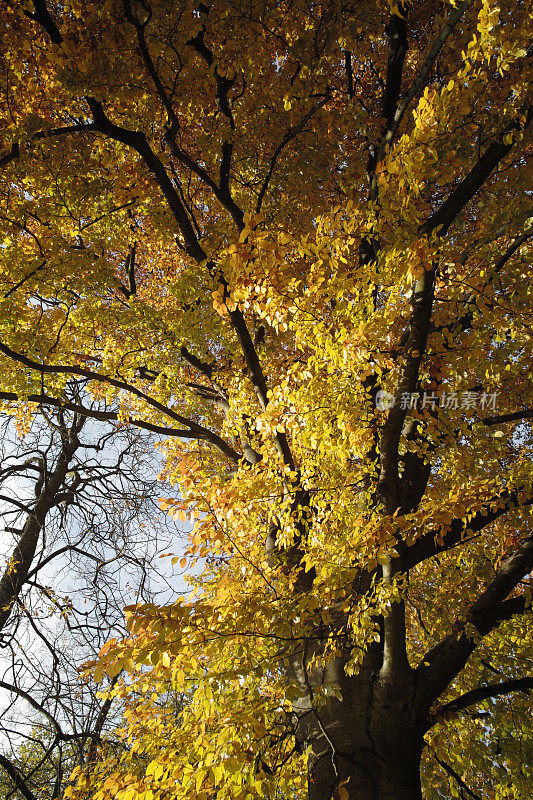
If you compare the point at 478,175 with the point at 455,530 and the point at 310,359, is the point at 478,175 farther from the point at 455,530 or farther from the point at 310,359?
the point at 455,530

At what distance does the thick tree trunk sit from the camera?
2918 mm

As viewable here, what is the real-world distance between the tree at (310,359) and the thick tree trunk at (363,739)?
17mm

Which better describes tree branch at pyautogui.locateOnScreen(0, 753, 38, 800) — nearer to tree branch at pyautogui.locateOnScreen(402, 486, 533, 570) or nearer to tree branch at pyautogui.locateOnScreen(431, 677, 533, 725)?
tree branch at pyautogui.locateOnScreen(431, 677, 533, 725)

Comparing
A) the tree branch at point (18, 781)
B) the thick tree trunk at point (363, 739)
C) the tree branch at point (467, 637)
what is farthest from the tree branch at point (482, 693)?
the tree branch at point (18, 781)

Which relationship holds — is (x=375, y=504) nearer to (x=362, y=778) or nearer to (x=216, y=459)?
(x=362, y=778)

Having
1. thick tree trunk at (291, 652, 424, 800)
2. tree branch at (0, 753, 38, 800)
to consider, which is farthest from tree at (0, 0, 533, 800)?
tree branch at (0, 753, 38, 800)

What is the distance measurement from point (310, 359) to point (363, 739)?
2.99 metres

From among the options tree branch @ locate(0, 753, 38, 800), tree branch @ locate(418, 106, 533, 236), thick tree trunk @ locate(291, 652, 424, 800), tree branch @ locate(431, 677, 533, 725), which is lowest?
tree branch @ locate(0, 753, 38, 800)

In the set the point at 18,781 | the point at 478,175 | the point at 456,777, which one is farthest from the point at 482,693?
the point at 18,781

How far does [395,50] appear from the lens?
569 centimetres

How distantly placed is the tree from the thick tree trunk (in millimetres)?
17

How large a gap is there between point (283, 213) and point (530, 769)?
7.14 metres

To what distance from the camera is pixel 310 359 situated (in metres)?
4.10

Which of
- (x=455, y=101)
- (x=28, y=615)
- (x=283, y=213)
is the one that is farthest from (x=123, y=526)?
(x=455, y=101)
